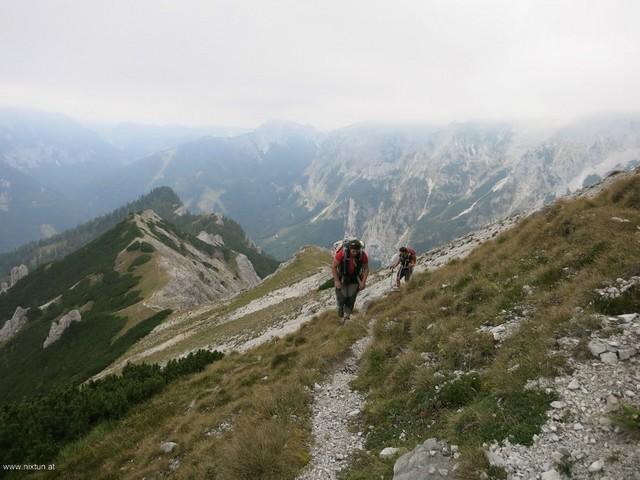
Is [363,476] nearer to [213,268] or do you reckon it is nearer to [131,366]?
[131,366]

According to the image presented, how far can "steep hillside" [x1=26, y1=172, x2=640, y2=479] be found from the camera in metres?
5.93

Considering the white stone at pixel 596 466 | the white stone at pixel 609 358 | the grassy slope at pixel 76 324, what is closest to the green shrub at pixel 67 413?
the white stone at pixel 596 466

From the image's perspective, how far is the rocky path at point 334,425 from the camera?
7.48 meters

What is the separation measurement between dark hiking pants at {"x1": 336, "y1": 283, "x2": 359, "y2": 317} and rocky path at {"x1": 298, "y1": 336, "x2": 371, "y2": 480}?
4.18m

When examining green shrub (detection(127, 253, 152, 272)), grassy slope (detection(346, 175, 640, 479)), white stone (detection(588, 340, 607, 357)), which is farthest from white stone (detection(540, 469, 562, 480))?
green shrub (detection(127, 253, 152, 272))

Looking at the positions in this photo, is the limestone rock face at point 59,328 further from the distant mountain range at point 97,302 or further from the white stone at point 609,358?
the white stone at point 609,358

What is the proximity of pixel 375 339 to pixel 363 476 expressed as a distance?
579 cm

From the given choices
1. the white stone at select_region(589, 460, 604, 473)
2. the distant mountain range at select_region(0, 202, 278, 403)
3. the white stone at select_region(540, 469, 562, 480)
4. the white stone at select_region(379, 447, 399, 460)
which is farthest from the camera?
the distant mountain range at select_region(0, 202, 278, 403)

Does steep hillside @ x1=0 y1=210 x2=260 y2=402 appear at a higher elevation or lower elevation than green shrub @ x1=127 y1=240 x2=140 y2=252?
lower

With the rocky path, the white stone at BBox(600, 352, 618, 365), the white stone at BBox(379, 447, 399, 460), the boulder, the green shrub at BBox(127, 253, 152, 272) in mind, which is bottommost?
the green shrub at BBox(127, 253, 152, 272)

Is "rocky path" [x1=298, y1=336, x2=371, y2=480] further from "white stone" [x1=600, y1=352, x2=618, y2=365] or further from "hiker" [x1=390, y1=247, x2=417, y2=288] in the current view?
"hiker" [x1=390, y1=247, x2=417, y2=288]

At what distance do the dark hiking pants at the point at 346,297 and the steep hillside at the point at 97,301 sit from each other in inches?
2001

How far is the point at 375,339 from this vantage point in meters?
12.3

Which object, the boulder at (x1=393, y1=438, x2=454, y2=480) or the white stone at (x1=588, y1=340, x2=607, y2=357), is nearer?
the boulder at (x1=393, y1=438, x2=454, y2=480)
